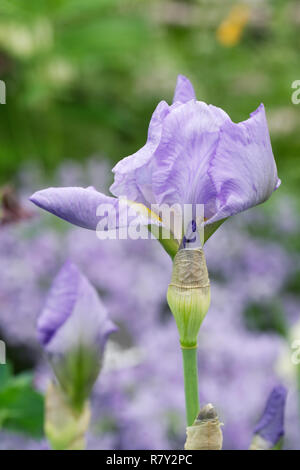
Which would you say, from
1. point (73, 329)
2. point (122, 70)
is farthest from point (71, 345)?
point (122, 70)

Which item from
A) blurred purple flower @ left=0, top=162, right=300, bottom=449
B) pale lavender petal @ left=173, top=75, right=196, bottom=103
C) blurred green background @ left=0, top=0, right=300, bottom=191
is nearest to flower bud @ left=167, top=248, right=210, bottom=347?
pale lavender petal @ left=173, top=75, right=196, bottom=103

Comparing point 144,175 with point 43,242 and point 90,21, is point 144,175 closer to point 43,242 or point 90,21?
point 43,242

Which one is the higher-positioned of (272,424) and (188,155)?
(188,155)

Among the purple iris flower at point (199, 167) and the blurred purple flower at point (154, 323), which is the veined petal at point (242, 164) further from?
the blurred purple flower at point (154, 323)

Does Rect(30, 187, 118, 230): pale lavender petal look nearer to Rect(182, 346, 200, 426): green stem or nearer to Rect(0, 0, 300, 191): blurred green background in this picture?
Rect(182, 346, 200, 426): green stem

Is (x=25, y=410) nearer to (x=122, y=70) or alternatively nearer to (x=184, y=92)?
(x=184, y=92)

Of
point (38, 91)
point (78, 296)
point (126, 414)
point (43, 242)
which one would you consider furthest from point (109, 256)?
point (78, 296)
